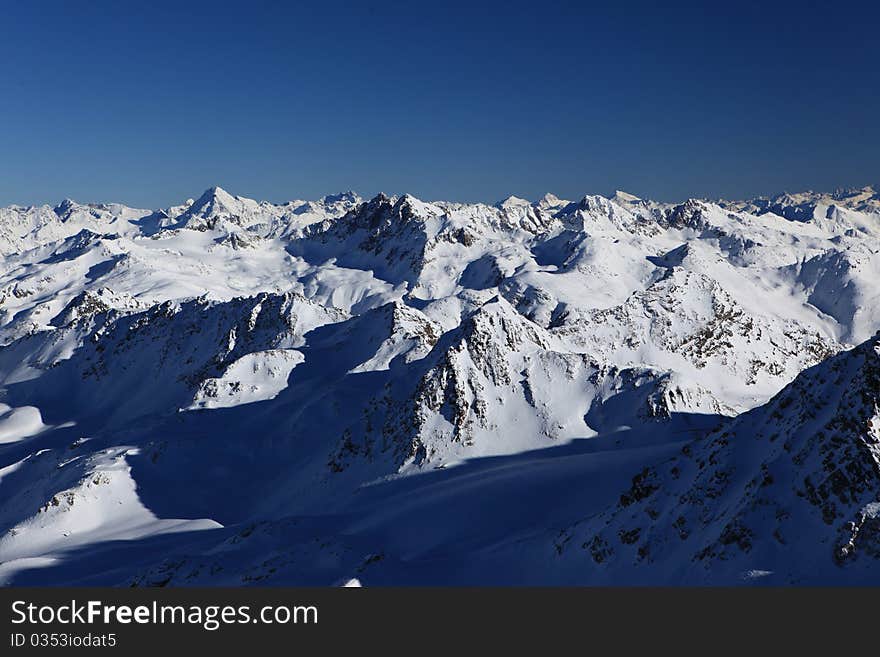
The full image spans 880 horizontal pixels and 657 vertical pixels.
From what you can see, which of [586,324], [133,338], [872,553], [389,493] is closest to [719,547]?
[872,553]

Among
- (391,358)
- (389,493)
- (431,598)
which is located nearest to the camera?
(431,598)

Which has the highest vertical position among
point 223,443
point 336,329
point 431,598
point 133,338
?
point 133,338

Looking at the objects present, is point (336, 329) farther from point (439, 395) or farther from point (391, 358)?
point (439, 395)

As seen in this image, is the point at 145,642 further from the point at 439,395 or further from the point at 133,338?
the point at 133,338

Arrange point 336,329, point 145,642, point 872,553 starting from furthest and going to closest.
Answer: point 336,329
point 872,553
point 145,642

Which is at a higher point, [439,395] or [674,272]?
[674,272]

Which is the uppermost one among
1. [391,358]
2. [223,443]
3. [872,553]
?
[391,358]

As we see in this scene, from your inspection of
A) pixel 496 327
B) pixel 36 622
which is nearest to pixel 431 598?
pixel 36 622

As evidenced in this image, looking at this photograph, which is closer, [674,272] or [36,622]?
[36,622]

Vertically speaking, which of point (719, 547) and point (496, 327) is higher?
point (496, 327)
